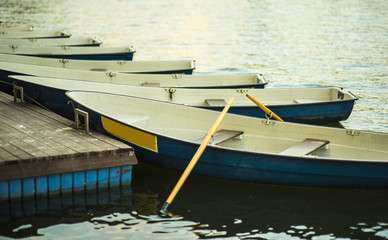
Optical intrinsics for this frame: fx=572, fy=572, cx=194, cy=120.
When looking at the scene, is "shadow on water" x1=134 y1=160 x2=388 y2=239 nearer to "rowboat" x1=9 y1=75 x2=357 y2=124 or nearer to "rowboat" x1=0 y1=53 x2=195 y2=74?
"rowboat" x1=9 y1=75 x2=357 y2=124

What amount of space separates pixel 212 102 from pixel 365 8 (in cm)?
3207

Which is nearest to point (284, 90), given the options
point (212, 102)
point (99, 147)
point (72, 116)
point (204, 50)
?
point (212, 102)

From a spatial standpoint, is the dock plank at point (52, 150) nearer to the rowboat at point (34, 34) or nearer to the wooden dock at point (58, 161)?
the wooden dock at point (58, 161)

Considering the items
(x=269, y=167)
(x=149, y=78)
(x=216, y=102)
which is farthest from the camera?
(x=149, y=78)

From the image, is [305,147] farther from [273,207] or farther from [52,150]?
[52,150]

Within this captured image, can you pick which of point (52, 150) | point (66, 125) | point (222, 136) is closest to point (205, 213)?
point (222, 136)

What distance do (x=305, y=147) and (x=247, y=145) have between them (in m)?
1.10

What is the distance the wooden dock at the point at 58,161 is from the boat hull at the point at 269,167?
716 millimetres

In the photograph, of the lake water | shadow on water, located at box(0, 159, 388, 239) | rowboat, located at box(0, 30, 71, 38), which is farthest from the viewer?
rowboat, located at box(0, 30, 71, 38)

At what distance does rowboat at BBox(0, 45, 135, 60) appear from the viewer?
1705cm

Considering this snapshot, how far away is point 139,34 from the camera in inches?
1210

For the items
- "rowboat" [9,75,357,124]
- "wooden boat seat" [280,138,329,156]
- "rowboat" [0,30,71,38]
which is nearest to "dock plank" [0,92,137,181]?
"rowboat" [9,75,357,124]

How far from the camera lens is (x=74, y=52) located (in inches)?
696

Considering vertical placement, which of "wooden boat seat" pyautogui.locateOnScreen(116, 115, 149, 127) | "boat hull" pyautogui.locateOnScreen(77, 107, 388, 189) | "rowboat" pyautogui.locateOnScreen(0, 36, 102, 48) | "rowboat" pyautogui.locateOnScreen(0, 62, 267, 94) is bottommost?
"boat hull" pyautogui.locateOnScreen(77, 107, 388, 189)
